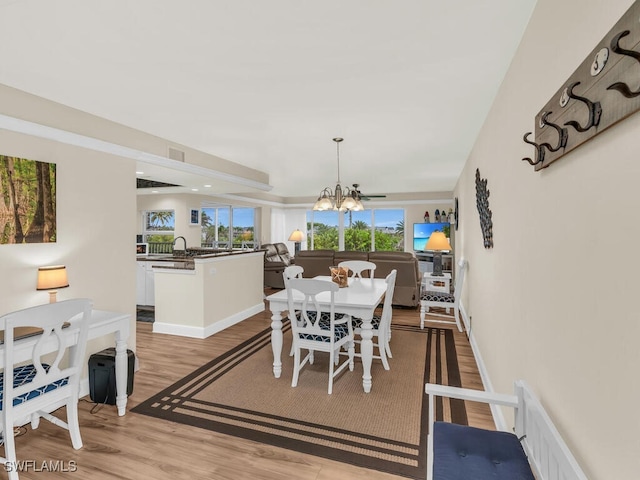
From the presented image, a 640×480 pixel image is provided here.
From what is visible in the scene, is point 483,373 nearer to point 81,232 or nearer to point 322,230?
point 81,232

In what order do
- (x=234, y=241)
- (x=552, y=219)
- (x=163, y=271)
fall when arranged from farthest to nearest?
(x=234, y=241)
(x=163, y=271)
(x=552, y=219)

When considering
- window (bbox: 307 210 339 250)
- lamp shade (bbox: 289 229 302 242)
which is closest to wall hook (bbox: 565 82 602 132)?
lamp shade (bbox: 289 229 302 242)

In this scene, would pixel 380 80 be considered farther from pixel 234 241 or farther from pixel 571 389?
pixel 234 241

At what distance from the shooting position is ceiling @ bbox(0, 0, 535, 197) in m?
1.62

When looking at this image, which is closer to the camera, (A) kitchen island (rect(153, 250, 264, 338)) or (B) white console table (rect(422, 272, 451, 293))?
(A) kitchen island (rect(153, 250, 264, 338))

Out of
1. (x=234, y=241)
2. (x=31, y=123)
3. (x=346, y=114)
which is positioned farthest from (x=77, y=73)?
(x=234, y=241)

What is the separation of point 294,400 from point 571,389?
2.08m

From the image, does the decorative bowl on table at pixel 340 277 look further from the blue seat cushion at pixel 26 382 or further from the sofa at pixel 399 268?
the blue seat cushion at pixel 26 382

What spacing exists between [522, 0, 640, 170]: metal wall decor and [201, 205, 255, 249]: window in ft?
27.7

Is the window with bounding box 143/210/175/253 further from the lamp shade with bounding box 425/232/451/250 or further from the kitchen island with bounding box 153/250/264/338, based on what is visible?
the lamp shade with bounding box 425/232/451/250

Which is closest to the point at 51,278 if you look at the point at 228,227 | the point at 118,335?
the point at 118,335

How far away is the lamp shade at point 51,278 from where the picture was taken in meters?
2.47

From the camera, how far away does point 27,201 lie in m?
2.48

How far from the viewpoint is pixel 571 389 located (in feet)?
3.82
